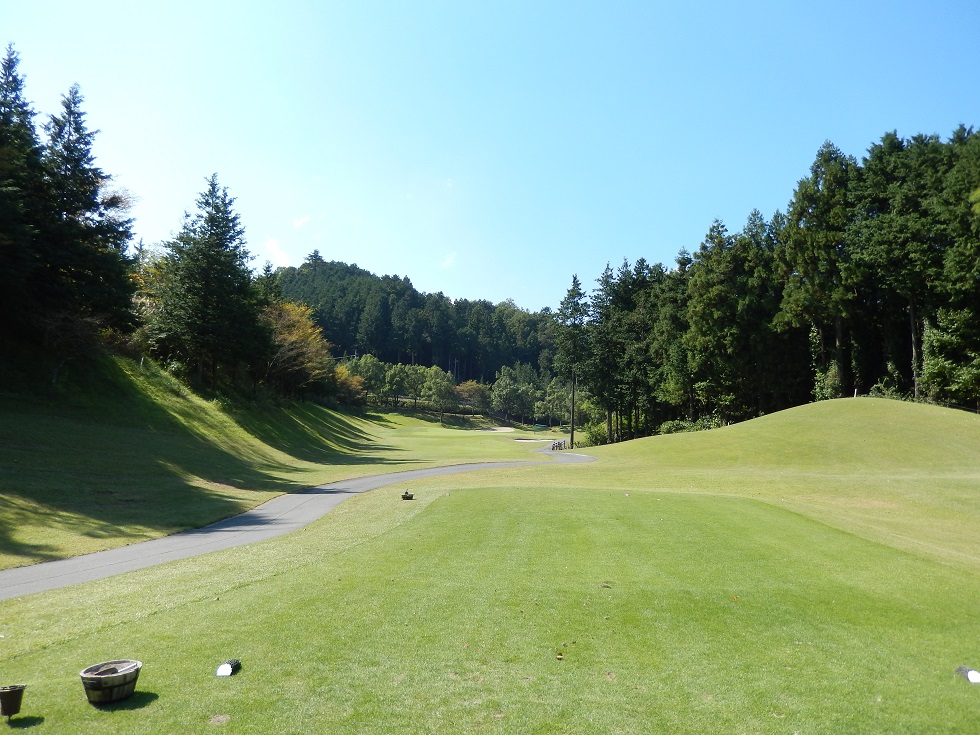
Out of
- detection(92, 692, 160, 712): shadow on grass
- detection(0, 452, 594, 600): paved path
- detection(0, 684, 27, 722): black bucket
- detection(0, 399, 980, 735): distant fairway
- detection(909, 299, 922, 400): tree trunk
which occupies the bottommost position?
detection(0, 452, 594, 600): paved path

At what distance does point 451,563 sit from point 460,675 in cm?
517

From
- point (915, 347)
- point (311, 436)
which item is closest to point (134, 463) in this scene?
point (311, 436)

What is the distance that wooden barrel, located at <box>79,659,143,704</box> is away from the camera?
5.77 metres

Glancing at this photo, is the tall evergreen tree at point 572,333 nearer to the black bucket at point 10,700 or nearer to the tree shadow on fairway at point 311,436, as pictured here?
the tree shadow on fairway at point 311,436

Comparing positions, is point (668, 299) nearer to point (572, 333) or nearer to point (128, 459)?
point (572, 333)

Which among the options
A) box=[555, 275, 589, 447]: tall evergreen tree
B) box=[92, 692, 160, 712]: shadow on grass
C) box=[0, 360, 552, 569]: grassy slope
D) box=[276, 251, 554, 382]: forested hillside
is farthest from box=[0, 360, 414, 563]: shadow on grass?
box=[276, 251, 554, 382]: forested hillside

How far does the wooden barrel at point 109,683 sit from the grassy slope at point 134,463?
983 cm

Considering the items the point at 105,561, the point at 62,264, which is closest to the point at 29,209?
the point at 62,264

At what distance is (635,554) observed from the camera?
492 inches

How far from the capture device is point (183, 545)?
15.7m

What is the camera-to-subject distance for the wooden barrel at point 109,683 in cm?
577

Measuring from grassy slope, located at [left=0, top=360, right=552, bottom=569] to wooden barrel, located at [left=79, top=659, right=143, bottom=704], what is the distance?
32.3ft

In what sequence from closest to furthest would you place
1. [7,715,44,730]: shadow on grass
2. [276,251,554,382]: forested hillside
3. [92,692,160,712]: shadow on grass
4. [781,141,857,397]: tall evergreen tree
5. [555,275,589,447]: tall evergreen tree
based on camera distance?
[7,715,44,730]: shadow on grass
[92,692,160,712]: shadow on grass
[781,141,857,397]: tall evergreen tree
[555,275,589,447]: tall evergreen tree
[276,251,554,382]: forested hillside

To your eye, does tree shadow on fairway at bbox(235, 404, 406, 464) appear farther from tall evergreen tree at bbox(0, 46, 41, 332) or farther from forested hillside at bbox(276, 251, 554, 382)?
forested hillside at bbox(276, 251, 554, 382)
